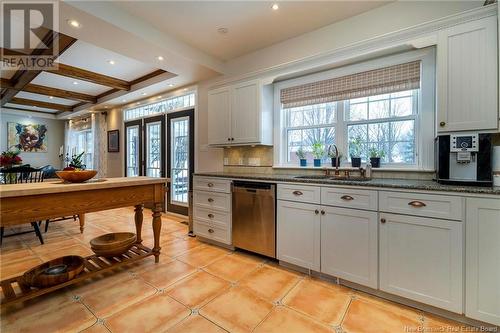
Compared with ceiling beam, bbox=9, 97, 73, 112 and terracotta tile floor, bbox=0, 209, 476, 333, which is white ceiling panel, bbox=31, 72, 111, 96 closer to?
ceiling beam, bbox=9, 97, 73, 112

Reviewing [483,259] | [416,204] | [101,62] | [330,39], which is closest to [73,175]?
[101,62]

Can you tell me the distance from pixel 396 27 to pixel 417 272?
2230mm

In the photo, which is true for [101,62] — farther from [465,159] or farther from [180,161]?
[465,159]

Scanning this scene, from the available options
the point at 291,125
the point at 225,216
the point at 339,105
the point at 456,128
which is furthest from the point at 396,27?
the point at 225,216

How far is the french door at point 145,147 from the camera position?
499 centimetres

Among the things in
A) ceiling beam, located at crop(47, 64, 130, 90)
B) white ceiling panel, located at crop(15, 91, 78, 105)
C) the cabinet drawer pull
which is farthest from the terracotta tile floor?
white ceiling panel, located at crop(15, 91, 78, 105)

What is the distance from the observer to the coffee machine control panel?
5.82ft

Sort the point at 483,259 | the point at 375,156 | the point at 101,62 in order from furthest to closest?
the point at 101,62
the point at 375,156
the point at 483,259

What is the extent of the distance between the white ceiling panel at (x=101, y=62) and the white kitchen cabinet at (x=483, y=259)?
15.0 feet

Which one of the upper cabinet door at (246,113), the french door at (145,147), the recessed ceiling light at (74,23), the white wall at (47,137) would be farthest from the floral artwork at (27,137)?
the upper cabinet door at (246,113)

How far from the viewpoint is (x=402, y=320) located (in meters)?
1.68

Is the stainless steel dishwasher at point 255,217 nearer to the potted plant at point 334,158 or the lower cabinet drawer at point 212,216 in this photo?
the lower cabinet drawer at point 212,216

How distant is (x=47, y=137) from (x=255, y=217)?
361 inches

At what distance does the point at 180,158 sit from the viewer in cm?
464
